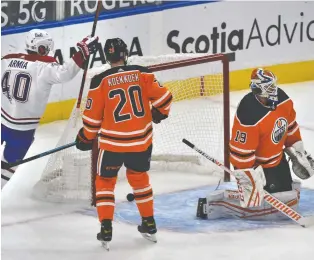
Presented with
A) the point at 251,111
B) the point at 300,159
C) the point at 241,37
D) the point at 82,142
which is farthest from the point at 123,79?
the point at 241,37

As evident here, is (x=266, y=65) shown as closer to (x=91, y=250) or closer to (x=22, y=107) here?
(x=22, y=107)

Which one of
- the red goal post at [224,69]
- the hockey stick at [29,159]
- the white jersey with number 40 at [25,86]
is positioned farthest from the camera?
the red goal post at [224,69]

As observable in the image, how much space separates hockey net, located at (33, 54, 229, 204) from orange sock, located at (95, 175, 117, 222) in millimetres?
703

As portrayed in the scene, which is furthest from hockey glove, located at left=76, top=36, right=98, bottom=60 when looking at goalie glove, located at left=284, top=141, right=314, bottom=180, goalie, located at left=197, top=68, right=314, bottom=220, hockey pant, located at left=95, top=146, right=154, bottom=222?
goalie glove, located at left=284, top=141, right=314, bottom=180

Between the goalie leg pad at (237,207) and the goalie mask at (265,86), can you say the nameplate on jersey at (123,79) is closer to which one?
the goalie mask at (265,86)

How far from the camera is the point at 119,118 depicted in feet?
14.1

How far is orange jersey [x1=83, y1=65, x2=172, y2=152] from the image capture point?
4273 millimetres

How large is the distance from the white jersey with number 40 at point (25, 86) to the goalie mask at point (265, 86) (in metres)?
0.99

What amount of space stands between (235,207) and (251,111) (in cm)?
49

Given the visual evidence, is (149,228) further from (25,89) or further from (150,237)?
(25,89)

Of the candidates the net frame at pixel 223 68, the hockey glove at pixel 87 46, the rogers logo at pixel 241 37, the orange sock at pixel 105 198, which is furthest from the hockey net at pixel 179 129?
the rogers logo at pixel 241 37

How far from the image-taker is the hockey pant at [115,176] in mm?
4340

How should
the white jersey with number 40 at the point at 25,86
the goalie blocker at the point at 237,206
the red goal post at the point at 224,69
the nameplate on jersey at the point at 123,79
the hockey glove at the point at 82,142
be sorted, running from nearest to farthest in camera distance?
the nameplate on jersey at the point at 123,79 → the hockey glove at the point at 82,142 → the goalie blocker at the point at 237,206 → the white jersey with number 40 at the point at 25,86 → the red goal post at the point at 224,69

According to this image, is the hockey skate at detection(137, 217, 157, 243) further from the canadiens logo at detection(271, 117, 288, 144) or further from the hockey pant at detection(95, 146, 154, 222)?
the canadiens logo at detection(271, 117, 288, 144)
